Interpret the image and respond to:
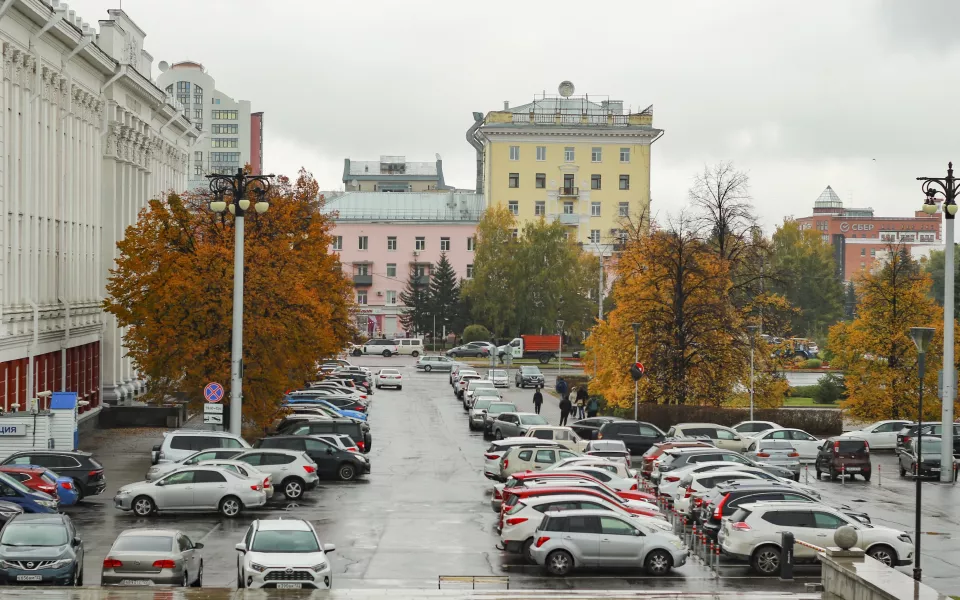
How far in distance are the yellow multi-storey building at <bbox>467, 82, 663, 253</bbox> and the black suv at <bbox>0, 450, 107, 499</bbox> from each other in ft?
323

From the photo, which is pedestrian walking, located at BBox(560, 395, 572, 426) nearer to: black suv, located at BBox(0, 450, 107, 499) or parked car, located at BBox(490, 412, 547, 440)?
parked car, located at BBox(490, 412, 547, 440)

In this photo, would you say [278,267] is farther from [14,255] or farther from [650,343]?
[650,343]

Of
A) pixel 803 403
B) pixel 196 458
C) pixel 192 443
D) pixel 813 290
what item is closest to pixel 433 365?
pixel 803 403

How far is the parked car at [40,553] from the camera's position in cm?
2125

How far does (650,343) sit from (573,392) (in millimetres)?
19896

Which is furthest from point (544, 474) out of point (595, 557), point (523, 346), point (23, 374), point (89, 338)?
point (523, 346)

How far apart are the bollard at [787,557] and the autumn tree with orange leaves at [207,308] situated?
23.4 metres

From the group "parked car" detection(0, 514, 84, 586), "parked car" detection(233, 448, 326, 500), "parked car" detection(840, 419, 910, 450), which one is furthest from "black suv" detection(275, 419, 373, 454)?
"parked car" detection(0, 514, 84, 586)

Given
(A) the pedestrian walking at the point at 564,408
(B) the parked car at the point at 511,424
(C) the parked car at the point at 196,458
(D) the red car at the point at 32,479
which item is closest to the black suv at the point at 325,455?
(C) the parked car at the point at 196,458

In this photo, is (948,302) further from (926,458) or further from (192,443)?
(192,443)

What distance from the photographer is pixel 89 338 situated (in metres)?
55.1

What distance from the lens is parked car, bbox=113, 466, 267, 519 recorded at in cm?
3133

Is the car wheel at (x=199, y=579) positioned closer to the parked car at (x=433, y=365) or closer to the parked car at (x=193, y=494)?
the parked car at (x=193, y=494)

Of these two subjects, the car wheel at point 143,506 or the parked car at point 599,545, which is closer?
the parked car at point 599,545
